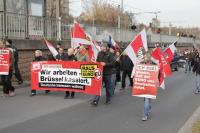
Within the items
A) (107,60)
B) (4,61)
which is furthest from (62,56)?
(107,60)

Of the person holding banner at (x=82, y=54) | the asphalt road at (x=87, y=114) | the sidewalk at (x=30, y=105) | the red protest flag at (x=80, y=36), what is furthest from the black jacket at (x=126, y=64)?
the red protest flag at (x=80, y=36)

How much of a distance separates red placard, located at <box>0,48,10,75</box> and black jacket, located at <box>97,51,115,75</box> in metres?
2.98

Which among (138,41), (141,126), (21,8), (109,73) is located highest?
(21,8)

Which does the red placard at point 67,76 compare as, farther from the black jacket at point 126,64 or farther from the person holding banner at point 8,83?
the black jacket at point 126,64

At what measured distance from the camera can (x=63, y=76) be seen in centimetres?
1401

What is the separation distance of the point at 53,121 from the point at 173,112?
3428 millimetres

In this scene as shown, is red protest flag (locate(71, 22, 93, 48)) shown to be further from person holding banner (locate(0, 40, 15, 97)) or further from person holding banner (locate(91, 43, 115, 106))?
person holding banner (locate(0, 40, 15, 97))

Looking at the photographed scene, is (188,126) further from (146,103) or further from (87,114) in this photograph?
(87,114)

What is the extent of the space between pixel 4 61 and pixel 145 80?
205 inches

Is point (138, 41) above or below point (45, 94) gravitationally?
above

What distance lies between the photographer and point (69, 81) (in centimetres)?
1383

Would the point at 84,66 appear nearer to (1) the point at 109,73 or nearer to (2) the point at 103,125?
(1) the point at 109,73

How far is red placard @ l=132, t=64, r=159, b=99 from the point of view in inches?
414

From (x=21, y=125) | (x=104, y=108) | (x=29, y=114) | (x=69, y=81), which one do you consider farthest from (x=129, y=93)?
(x=21, y=125)
